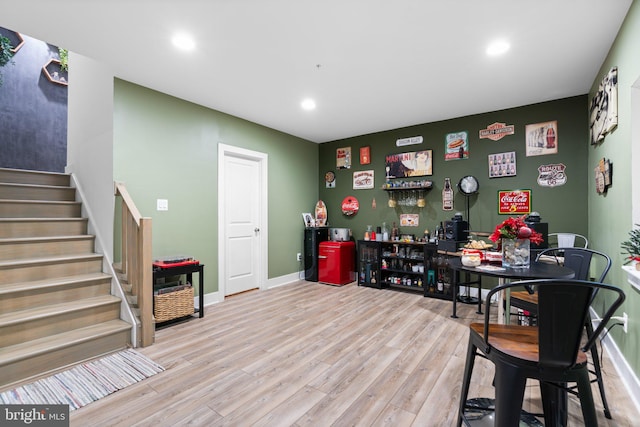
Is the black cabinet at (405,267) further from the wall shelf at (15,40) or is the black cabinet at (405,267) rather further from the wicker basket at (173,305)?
the wall shelf at (15,40)

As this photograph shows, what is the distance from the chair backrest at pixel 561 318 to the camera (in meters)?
1.14

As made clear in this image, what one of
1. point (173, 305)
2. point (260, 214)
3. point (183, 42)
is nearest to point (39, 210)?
point (173, 305)

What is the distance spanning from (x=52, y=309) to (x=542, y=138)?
5579mm

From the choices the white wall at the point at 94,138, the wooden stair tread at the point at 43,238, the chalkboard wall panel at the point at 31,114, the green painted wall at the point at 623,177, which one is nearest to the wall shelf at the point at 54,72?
the chalkboard wall panel at the point at 31,114

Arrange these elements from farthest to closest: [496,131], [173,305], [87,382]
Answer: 1. [496,131]
2. [173,305]
3. [87,382]

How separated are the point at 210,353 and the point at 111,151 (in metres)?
2.23

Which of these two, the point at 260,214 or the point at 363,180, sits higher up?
the point at 363,180

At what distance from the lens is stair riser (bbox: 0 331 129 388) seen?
2.02 meters

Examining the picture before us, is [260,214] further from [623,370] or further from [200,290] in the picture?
[623,370]

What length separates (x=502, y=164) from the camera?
4062 mm

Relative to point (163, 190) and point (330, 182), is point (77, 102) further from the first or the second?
point (330, 182)

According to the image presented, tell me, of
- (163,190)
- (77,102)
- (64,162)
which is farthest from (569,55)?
(64,162)

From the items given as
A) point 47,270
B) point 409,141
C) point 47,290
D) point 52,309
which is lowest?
point 52,309

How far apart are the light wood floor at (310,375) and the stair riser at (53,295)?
740 millimetres
